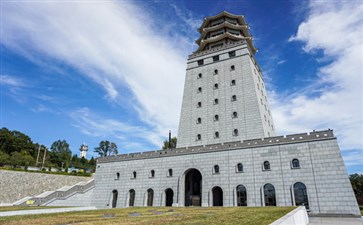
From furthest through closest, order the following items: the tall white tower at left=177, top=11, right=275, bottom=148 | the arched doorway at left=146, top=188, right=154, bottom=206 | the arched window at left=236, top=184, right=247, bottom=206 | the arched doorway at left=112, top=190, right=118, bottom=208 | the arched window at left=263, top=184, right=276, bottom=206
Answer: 1. the arched doorway at left=112, top=190, right=118, bottom=208
2. the tall white tower at left=177, top=11, right=275, bottom=148
3. the arched doorway at left=146, top=188, right=154, bottom=206
4. the arched window at left=236, top=184, right=247, bottom=206
5. the arched window at left=263, top=184, right=276, bottom=206

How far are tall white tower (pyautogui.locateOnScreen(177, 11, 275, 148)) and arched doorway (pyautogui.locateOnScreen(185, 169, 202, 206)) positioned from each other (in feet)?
14.7

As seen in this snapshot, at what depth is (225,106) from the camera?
111 ft

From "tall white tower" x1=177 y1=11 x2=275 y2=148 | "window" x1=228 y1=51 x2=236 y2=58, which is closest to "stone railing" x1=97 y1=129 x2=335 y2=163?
"tall white tower" x1=177 y1=11 x2=275 y2=148

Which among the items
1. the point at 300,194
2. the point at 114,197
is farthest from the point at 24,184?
the point at 300,194

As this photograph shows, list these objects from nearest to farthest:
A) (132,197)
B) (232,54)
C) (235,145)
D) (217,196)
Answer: (235,145) → (217,196) → (132,197) → (232,54)

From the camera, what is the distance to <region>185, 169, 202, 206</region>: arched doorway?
93.9ft

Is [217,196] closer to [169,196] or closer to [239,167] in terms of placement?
[239,167]

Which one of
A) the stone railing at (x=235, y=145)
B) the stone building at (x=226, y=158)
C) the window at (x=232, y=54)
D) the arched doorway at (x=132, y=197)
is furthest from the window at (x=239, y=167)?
the window at (x=232, y=54)

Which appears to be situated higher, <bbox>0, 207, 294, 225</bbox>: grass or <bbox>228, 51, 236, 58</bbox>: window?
<bbox>228, 51, 236, 58</bbox>: window

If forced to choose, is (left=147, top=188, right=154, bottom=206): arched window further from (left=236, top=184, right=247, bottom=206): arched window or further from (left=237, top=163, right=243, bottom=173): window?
(left=237, top=163, right=243, bottom=173): window

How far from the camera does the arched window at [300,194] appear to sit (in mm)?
22125

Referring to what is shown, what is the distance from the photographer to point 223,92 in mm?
35188

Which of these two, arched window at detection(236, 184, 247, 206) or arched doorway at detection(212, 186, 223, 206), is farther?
arched doorway at detection(212, 186, 223, 206)

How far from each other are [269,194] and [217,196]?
6.10 meters
